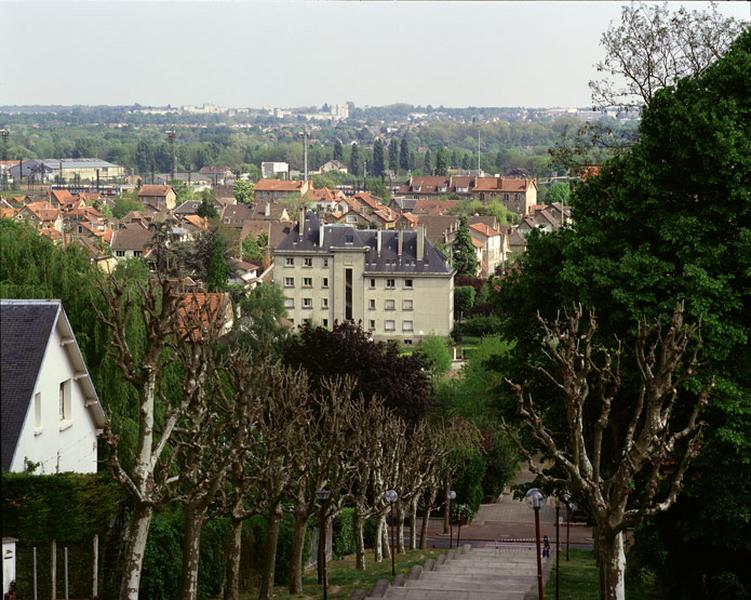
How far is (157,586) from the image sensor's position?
19.7m

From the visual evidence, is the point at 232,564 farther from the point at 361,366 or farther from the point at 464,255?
the point at 464,255

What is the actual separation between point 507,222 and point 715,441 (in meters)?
148

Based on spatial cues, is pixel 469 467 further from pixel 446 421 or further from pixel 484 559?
pixel 484 559

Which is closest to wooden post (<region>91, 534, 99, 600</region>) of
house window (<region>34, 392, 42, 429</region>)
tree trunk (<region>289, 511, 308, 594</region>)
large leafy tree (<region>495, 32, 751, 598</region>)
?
house window (<region>34, 392, 42, 429</region>)

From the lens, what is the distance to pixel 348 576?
83.9 feet

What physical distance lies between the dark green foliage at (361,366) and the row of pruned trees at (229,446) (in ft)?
1.64

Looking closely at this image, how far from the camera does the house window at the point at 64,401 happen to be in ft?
65.3

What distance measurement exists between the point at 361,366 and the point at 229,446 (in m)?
19.9

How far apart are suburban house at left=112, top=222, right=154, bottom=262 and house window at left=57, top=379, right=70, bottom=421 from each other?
87.7 meters

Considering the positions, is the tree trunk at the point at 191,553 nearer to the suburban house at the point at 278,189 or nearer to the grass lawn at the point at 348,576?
the grass lawn at the point at 348,576

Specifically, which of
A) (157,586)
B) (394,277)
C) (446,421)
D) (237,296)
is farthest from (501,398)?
(394,277)

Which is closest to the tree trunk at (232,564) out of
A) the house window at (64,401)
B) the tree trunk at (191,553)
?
the tree trunk at (191,553)

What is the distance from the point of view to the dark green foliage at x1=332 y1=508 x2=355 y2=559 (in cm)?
3269

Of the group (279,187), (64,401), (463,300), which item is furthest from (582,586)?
(279,187)
